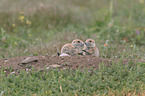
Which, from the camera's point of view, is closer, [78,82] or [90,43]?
[78,82]

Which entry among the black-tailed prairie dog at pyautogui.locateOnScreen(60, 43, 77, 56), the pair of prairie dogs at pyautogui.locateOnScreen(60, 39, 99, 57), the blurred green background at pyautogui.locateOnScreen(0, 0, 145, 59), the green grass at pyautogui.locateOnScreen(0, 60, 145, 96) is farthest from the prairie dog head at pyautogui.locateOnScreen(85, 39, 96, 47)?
the blurred green background at pyautogui.locateOnScreen(0, 0, 145, 59)

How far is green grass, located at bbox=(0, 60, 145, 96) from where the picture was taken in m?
3.43

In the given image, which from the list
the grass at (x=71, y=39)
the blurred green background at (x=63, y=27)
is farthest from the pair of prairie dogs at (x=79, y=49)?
the blurred green background at (x=63, y=27)

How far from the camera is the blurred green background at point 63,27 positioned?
6670mm

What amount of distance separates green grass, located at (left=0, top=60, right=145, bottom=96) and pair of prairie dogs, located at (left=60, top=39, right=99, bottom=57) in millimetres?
782

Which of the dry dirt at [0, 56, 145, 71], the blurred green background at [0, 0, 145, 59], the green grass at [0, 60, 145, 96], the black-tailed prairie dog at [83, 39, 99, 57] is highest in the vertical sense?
the blurred green background at [0, 0, 145, 59]

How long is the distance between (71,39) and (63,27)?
98.4 inches

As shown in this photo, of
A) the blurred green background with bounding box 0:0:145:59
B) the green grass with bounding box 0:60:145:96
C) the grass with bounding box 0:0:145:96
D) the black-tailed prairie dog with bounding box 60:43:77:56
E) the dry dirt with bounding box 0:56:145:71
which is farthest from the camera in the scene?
the blurred green background with bounding box 0:0:145:59

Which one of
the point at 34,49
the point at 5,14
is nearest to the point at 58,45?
the point at 34,49

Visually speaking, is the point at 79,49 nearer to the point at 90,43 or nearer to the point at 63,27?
the point at 90,43

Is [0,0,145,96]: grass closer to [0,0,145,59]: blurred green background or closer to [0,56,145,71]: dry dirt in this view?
[0,0,145,59]: blurred green background

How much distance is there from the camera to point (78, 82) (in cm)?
358

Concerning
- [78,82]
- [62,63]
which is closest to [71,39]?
[62,63]

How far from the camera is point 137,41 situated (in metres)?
7.76
